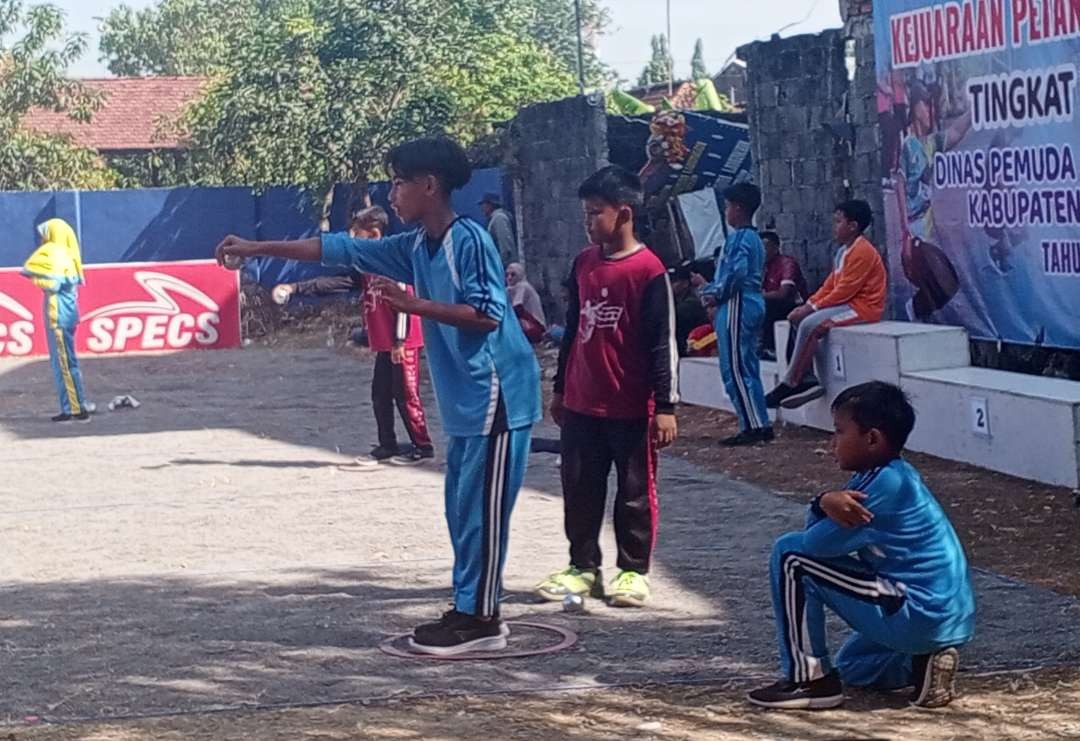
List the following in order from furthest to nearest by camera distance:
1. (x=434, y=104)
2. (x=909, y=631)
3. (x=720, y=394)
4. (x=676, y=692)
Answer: (x=434, y=104), (x=720, y=394), (x=676, y=692), (x=909, y=631)

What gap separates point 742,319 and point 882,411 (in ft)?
23.1

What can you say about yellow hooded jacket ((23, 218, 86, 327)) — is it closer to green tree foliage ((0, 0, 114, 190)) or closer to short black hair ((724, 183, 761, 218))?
short black hair ((724, 183, 761, 218))

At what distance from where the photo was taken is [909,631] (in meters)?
5.78

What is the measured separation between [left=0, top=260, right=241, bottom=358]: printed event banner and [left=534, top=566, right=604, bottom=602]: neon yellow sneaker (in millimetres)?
17035

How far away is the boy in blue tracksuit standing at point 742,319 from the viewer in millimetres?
12750

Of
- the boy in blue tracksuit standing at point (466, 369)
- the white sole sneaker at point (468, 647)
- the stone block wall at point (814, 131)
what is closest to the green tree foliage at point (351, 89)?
the stone block wall at point (814, 131)

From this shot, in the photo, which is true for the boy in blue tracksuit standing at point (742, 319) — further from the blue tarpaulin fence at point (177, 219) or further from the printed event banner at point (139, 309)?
the blue tarpaulin fence at point (177, 219)

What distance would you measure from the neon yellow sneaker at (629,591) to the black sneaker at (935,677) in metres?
1.84

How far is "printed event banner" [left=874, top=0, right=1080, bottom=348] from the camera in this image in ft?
37.3

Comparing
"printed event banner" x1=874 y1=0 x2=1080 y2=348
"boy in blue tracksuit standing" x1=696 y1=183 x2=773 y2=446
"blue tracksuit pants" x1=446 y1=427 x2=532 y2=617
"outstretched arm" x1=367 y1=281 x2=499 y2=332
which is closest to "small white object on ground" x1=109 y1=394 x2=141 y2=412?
"boy in blue tracksuit standing" x1=696 y1=183 x2=773 y2=446

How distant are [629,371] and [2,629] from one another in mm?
2669

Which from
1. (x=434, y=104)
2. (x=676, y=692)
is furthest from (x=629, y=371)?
(x=434, y=104)

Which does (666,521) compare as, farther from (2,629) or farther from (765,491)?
(2,629)

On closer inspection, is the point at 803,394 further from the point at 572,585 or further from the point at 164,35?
the point at 164,35
